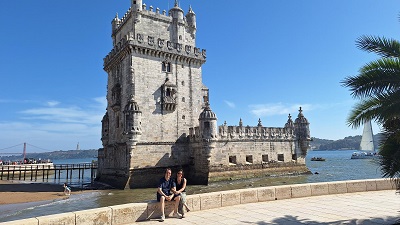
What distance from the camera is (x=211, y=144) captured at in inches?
1172

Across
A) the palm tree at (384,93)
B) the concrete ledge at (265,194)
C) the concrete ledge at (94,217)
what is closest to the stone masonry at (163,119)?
the concrete ledge at (265,194)

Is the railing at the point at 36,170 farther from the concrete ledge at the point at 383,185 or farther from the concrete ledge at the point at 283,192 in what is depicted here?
the concrete ledge at the point at 383,185

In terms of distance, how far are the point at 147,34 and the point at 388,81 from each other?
28.1 meters

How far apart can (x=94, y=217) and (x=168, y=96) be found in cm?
2407

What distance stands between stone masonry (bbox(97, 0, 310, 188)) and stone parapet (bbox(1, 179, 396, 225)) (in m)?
18.4

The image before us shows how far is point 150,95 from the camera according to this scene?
3053 centimetres

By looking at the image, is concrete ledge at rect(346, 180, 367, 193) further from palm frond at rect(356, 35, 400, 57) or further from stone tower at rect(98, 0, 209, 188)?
stone tower at rect(98, 0, 209, 188)

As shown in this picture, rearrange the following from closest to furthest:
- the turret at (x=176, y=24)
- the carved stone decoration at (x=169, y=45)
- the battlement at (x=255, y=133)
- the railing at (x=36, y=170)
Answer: the carved stone decoration at (x=169, y=45)
the battlement at (x=255, y=133)
the turret at (x=176, y=24)
the railing at (x=36, y=170)

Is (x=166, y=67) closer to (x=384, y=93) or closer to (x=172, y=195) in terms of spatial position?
(x=172, y=195)

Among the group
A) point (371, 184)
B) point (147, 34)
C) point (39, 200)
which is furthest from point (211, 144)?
point (371, 184)

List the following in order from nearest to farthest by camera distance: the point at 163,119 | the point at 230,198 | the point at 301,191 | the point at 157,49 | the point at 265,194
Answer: the point at 230,198 < the point at 265,194 < the point at 301,191 < the point at 163,119 < the point at 157,49

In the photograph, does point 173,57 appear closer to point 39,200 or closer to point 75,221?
point 39,200

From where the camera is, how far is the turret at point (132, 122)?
91.0 feet

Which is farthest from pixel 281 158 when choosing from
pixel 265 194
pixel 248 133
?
pixel 265 194
